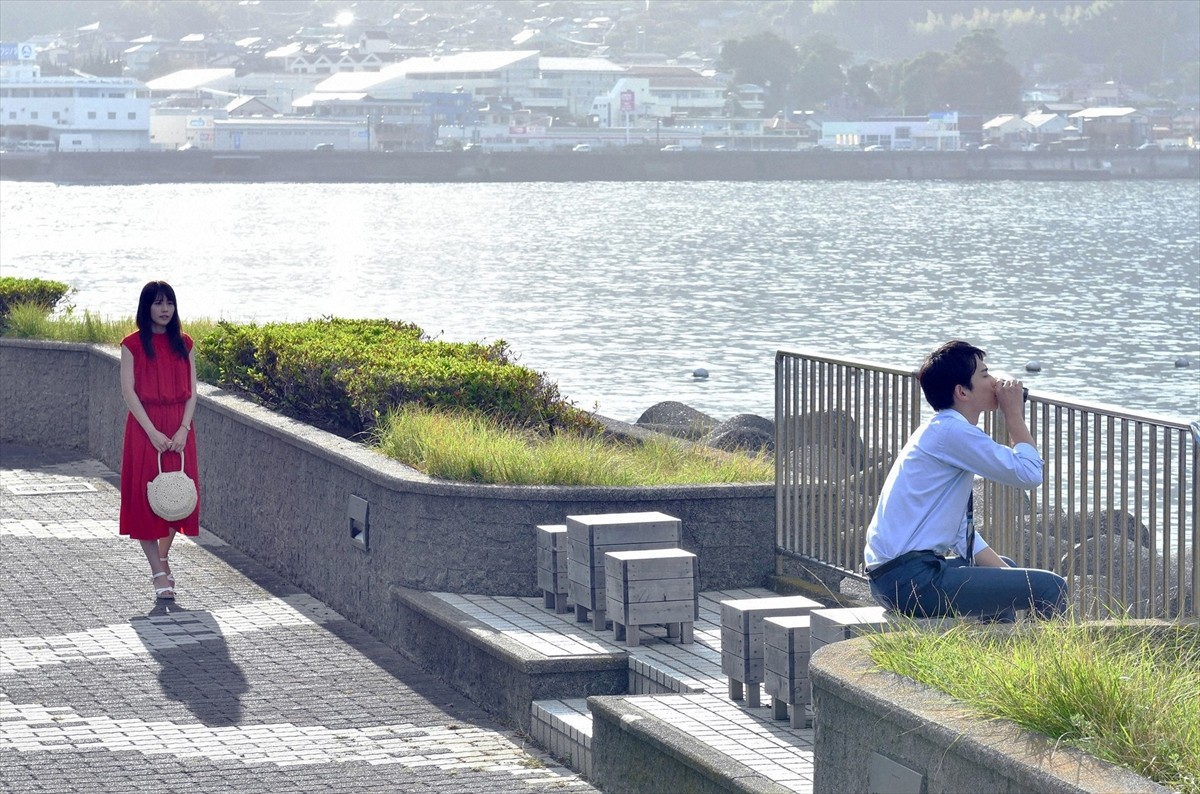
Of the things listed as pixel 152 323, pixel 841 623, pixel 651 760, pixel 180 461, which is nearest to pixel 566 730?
pixel 651 760

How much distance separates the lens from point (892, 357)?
48656mm

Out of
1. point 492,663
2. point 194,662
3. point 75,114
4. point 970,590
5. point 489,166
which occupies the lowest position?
point 194,662

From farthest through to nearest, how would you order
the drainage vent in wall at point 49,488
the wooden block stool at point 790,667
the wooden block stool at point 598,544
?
the drainage vent in wall at point 49,488, the wooden block stool at point 598,544, the wooden block stool at point 790,667

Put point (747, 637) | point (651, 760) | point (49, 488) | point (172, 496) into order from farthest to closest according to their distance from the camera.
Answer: point (49, 488) → point (172, 496) → point (747, 637) → point (651, 760)

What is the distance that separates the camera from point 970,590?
6.25m

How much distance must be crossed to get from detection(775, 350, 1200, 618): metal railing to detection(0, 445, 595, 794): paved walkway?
78.8 inches

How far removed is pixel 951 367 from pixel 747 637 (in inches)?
53.3

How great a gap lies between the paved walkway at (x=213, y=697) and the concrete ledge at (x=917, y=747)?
76.8 inches

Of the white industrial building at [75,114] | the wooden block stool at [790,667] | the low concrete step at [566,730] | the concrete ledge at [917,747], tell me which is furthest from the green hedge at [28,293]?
the white industrial building at [75,114]

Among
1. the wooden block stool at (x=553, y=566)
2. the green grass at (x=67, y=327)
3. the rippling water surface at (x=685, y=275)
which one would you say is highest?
the green grass at (x=67, y=327)

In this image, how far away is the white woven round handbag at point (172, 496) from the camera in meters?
10.1

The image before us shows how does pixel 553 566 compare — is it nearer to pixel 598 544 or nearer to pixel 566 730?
pixel 598 544

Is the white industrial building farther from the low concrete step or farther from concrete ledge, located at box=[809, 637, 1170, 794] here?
concrete ledge, located at box=[809, 637, 1170, 794]

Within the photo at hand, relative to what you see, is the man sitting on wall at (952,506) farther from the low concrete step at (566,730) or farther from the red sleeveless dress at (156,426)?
the red sleeveless dress at (156,426)
